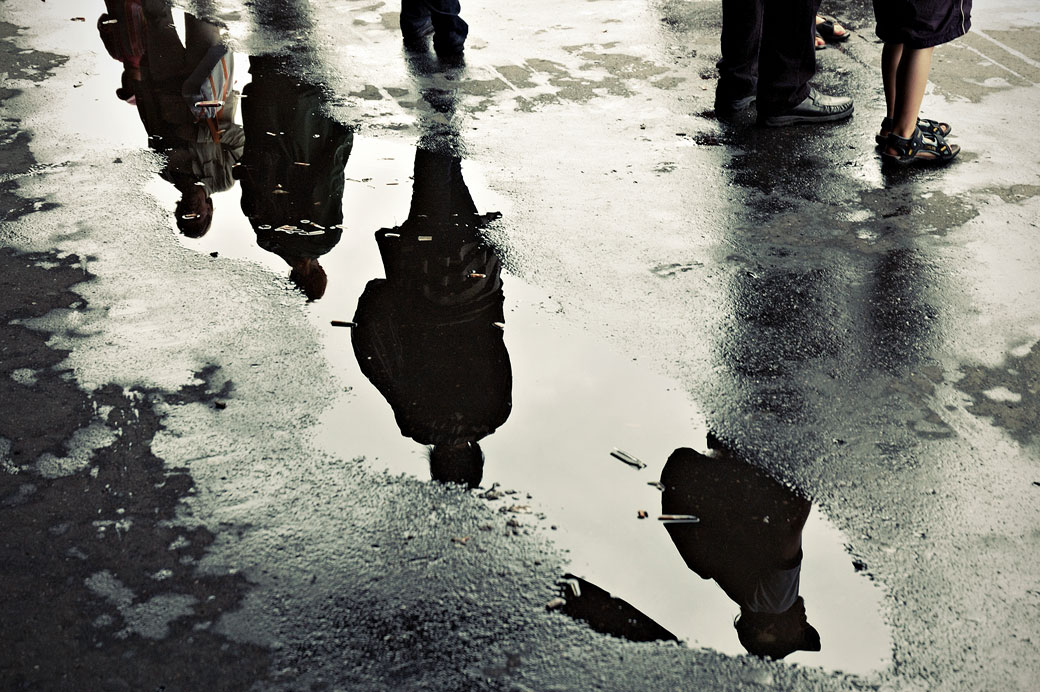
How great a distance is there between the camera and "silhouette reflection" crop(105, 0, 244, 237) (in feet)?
18.3

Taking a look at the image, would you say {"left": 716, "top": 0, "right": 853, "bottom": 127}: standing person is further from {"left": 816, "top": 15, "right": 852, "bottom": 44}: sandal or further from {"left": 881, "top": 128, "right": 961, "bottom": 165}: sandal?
{"left": 816, "top": 15, "right": 852, "bottom": 44}: sandal

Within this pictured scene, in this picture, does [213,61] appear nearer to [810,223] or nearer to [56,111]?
[56,111]

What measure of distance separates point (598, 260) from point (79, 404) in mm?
2396

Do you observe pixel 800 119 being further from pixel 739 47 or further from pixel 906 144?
pixel 906 144

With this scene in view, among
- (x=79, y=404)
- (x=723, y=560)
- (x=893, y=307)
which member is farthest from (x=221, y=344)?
(x=893, y=307)

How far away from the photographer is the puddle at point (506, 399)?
292cm

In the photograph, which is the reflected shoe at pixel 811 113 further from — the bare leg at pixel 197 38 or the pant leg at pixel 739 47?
the bare leg at pixel 197 38

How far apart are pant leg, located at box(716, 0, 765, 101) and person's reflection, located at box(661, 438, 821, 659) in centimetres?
362

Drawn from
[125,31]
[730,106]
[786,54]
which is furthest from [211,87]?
[786,54]

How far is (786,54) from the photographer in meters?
6.11

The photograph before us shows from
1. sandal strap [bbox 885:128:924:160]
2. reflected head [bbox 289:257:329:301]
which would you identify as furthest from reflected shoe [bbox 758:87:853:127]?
reflected head [bbox 289:257:329:301]

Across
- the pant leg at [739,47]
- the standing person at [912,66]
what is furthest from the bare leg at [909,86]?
the pant leg at [739,47]

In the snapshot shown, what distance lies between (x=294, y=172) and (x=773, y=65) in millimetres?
3009

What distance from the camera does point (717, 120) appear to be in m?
6.50
